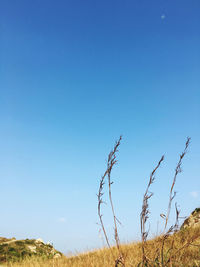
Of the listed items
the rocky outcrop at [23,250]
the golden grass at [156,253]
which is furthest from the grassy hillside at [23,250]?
the golden grass at [156,253]

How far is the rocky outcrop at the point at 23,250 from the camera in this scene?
1010cm

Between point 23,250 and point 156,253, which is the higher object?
point 23,250

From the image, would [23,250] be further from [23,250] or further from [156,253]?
[156,253]

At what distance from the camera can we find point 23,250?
10516 mm

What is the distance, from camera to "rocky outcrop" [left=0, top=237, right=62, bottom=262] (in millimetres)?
10095

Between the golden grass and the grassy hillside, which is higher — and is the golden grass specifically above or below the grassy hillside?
below

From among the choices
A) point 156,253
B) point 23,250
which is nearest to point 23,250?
point 23,250

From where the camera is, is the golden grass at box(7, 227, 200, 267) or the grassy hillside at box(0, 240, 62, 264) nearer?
the golden grass at box(7, 227, 200, 267)

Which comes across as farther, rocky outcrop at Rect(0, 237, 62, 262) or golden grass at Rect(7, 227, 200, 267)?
rocky outcrop at Rect(0, 237, 62, 262)

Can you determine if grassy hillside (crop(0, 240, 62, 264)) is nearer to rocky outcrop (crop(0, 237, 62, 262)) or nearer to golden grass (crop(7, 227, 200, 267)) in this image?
rocky outcrop (crop(0, 237, 62, 262))

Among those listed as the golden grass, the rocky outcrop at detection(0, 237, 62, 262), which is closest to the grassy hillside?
the rocky outcrop at detection(0, 237, 62, 262)

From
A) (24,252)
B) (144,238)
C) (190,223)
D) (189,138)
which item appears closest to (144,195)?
(144,238)

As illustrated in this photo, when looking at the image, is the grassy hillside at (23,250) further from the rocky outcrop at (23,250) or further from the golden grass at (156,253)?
the golden grass at (156,253)

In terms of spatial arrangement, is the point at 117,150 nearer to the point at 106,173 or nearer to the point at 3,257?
the point at 106,173
